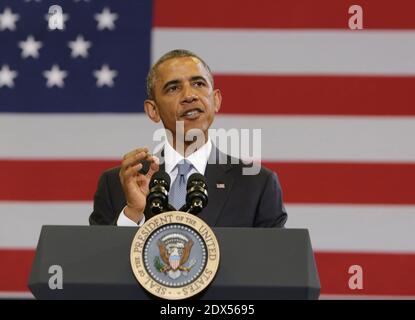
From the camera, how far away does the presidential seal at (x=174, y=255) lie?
1.71 meters

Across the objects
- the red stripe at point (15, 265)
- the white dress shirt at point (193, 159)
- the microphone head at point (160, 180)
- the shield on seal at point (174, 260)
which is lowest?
the shield on seal at point (174, 260)

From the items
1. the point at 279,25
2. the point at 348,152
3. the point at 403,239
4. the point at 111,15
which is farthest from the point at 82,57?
the point at 403,239

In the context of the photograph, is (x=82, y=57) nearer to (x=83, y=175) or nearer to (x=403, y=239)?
(x=83, y=175)

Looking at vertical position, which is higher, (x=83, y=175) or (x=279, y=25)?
(x=279, y=25)

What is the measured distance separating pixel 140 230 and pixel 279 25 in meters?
1.93

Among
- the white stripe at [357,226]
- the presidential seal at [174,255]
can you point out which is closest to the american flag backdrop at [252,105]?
the white stripe at [357,226]

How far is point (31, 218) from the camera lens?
134 inches

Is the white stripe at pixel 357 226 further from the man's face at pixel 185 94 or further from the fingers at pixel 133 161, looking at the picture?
the fingers at pixel 133 161

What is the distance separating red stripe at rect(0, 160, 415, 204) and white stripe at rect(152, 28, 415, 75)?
0.38m

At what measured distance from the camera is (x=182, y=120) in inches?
93.0

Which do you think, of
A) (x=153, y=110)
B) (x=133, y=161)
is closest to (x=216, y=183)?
(x=153, y=110)

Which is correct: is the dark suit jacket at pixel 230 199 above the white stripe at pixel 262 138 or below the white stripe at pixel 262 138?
below

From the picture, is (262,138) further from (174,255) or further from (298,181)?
(174,255)

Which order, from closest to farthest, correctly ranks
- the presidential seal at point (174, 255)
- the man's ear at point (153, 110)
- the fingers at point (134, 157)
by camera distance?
the presidential seal at point (174, 255), the fingers at point (134, 157), the man's ear at point (153, 110)
